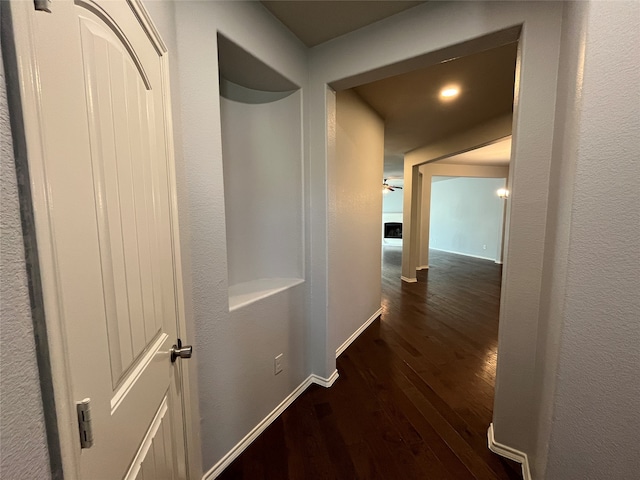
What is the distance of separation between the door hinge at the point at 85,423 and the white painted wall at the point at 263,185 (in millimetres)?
1405

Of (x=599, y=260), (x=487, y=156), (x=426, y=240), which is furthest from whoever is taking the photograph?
(x=426, y=240)

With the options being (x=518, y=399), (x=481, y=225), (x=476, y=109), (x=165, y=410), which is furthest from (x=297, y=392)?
(x=481, y=225)

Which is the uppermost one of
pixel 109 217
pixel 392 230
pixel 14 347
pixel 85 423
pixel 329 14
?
pixel 329 14

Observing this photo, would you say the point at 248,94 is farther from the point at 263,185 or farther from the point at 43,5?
the point at 43,5

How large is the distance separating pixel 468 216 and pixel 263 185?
26.0 feet

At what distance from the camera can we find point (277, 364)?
1733mm

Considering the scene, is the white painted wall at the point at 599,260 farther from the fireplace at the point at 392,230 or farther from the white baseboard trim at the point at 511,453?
the fireplace at the point at 392,230

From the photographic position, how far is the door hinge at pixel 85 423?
1.61 feet

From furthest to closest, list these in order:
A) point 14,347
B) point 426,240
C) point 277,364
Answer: point 426,240, point 277,364, point 14,347

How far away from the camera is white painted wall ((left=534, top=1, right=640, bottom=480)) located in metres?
0.82

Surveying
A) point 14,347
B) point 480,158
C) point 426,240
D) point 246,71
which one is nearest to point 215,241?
point 14,347

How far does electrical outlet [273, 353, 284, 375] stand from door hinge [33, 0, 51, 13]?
1723mm

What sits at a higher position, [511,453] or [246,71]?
[246,71]

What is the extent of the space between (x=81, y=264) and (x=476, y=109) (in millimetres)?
3551
